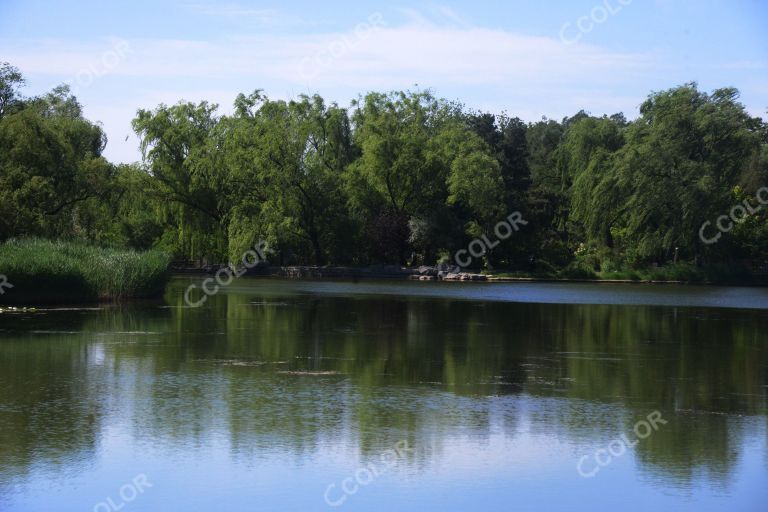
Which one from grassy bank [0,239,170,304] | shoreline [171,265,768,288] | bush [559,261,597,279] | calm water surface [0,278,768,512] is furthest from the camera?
bush [559,261,597,279]

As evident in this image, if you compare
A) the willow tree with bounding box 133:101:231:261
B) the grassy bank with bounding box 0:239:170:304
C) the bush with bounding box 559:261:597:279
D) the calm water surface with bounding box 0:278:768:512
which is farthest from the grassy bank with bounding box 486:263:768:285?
the calm water surface with bounding box 0:278:768:512

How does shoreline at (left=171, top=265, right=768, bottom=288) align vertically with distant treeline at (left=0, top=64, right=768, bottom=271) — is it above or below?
below

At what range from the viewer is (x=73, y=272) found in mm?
31891

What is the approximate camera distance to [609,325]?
95.4ft

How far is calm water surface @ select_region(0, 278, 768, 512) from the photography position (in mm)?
10055

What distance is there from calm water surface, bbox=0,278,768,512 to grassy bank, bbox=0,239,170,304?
4.09 meters

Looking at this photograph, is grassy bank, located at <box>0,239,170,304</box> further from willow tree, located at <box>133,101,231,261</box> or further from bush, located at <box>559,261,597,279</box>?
bush, located at <box>559,261,597,279</box>

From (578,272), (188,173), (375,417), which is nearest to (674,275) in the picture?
(578,272)

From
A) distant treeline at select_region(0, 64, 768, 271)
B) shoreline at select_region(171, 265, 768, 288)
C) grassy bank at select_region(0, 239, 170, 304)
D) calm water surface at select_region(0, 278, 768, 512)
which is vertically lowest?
calm water surface at select_region(0, 278, 768, 512)

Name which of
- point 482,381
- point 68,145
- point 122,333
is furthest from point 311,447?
point 68,145

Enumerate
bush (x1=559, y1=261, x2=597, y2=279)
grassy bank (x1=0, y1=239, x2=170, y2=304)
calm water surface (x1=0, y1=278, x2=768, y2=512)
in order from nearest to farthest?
calm water surface (x1=0, y1=278, x2=768, y2=512), grassy bank (x1=0, y1=239, x2=170, y2=304), bush (x1=559, y1=261, x2=597, y2=279)

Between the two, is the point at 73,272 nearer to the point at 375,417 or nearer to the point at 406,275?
the point at 375,417

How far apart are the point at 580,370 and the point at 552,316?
1322 centimetres

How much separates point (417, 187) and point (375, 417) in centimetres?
5373
